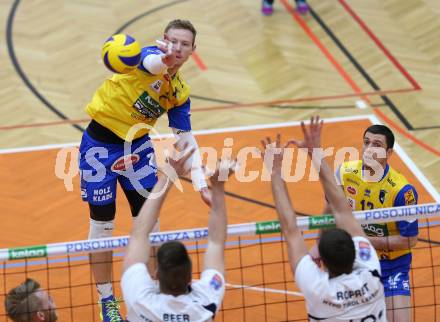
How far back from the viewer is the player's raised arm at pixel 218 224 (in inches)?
246

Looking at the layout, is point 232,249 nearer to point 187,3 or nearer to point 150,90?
point 150,90

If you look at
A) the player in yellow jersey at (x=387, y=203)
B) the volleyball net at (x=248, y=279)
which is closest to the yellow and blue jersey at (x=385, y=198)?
the player in yellow jersey at (x=387, y=203)

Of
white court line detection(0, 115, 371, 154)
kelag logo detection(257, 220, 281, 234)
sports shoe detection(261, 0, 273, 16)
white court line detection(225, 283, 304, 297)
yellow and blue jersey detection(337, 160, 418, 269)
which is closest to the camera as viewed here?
kelag logo detection(257, 220, 281, 234)

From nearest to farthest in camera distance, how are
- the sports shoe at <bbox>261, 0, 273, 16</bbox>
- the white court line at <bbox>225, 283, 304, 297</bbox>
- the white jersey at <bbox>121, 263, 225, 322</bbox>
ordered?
1. the white jersey at <bbox>121, 263, 225, 322</bbox>
2. the white court line at <bbox>225, 283, 304, 297</bbox>
3. the sports shoe at <bbox>261, 0, 273, 16</bbox>

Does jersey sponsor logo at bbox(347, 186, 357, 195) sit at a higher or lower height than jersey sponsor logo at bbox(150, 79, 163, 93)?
lower

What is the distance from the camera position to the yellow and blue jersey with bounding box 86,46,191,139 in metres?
8.50

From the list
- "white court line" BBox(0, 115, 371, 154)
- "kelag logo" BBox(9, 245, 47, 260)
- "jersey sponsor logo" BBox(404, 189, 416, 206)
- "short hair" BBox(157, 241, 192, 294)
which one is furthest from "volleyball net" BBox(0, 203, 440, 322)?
"short hair" BBox(157, 241, 192, 294)

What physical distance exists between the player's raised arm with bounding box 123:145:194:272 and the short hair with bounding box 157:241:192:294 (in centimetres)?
40

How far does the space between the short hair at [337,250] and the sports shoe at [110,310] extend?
132 inches

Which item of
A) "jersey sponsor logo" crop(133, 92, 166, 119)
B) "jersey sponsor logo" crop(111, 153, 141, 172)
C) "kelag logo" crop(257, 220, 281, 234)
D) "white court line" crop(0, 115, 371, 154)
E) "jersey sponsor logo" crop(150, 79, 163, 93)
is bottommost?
"kelag logo" crop(257, 220, 281, 234)

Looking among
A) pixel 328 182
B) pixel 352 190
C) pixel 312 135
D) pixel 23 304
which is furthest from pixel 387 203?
pixel 23 304

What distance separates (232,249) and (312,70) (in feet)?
17.5

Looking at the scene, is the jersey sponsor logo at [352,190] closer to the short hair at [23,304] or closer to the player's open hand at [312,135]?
the player's open hand at [312,135]

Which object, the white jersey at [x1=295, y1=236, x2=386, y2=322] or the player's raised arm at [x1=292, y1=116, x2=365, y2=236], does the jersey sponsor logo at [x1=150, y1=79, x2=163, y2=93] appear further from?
the white jersey at [x1=295, y1=236, x2=386, y2=322]
